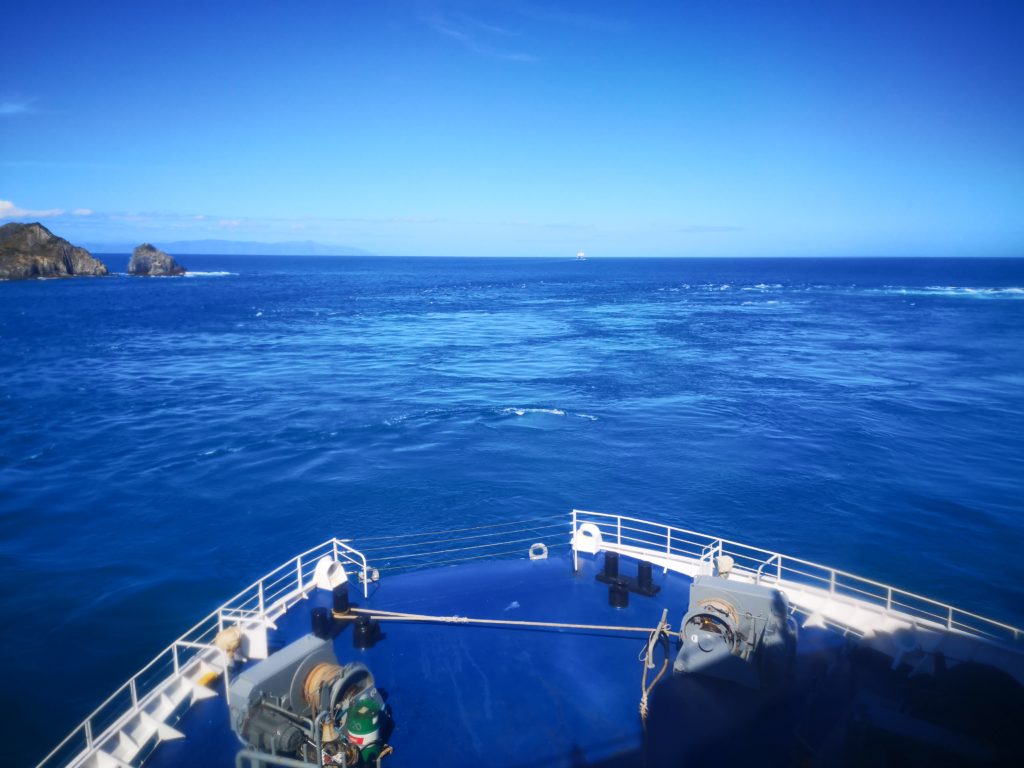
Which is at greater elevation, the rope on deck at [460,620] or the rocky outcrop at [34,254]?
the rocky outcrop at [34,254]

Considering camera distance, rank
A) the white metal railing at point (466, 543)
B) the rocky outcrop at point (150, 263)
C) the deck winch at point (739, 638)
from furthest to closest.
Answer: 1. the rocky outcrop at point (150, 263)
2. the white metal railing at point (466, 543)
3. the deck winch at point (739, 638)

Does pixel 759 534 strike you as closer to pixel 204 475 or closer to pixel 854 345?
pixel 204 475

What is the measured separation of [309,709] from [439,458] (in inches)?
881

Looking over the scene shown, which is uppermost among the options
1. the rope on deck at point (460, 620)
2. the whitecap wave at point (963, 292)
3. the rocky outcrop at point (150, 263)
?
the rocky outcrop at point (150, 263)

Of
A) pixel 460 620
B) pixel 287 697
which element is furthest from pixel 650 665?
pixel 287 697

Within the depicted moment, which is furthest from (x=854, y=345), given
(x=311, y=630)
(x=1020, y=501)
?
(x=311, y=630)

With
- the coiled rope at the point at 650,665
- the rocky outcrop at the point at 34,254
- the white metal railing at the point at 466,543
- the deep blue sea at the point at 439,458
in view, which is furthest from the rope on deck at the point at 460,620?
the rocky outcrop at the point at 34,254

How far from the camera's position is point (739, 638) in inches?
395

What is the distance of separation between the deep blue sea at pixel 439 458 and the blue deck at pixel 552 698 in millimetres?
10335

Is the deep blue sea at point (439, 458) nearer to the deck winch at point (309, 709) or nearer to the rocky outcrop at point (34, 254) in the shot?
the deck winch at point (309, 709)

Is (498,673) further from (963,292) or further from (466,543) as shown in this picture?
(963,292)

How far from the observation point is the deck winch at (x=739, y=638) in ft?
32.6

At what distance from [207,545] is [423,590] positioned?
14492 millimetres

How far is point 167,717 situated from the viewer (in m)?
10.1
